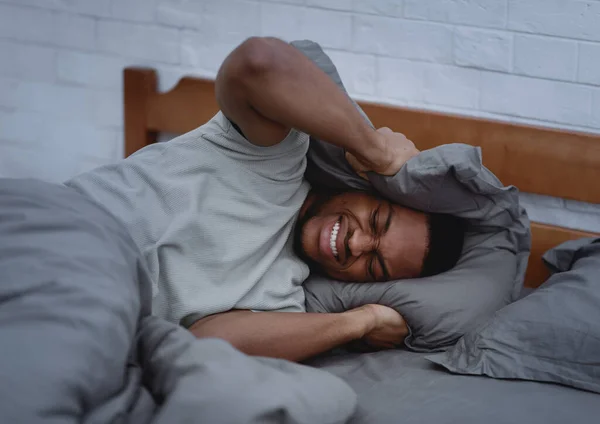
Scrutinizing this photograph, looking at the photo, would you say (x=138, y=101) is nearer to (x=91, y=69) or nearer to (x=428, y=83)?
(x=91, y=69)

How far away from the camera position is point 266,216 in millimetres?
1529

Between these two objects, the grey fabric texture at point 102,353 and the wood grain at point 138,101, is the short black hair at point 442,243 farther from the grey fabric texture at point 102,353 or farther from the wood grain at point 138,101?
the wood grain at point 138,101

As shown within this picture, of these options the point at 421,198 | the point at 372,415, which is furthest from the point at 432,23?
the point at 372,415

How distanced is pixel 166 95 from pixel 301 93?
0.84m

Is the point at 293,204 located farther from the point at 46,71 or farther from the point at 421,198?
the point at 46,71

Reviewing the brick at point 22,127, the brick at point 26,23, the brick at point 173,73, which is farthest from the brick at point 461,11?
the brick at point 22,127

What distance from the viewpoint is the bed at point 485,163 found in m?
1.23

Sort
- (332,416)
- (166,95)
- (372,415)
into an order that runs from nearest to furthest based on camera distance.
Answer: (332,416)
(372,415)
(166,95)

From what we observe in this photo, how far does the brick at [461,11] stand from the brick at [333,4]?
15cm

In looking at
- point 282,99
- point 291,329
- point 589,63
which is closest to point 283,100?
point 282,99

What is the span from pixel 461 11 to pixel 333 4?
33 centimetres

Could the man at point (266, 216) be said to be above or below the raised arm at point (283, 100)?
below

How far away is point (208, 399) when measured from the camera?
2.98 feet

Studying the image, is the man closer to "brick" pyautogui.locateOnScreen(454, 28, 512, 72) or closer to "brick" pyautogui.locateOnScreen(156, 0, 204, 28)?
"brick" pyautogui.locateOnScreen(454, 28, 512, 72)
